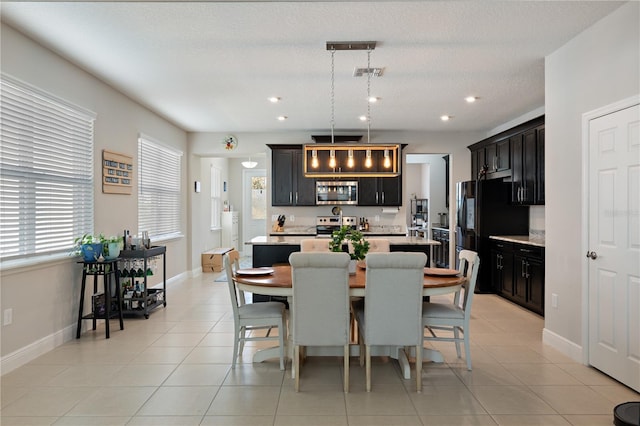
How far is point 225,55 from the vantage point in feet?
12.6

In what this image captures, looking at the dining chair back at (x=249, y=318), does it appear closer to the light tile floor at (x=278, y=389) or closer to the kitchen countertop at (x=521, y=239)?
the light tile floor at (x=278, y=389)

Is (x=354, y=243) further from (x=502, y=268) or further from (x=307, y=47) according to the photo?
(x=502, y=268)

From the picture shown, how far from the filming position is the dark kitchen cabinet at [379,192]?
7.62 m

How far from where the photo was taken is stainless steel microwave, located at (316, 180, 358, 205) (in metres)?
7.64

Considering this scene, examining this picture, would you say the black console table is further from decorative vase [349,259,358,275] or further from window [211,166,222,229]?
window [211,166,222,229]

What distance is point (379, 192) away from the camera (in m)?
7.64

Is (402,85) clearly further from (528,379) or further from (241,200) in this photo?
(241,200)

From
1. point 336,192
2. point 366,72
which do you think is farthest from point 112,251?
point 336,192

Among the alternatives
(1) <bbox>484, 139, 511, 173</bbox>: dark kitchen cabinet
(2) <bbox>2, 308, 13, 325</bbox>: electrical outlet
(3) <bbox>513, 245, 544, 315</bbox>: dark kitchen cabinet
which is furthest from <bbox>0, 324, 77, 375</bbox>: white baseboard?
(1) <bbox>484, 139, 511, 173</bbox>: dark kitchen cabinet

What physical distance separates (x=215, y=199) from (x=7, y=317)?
672 cm


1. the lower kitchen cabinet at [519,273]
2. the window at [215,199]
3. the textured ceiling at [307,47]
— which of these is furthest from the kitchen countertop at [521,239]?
the window at [215,199]

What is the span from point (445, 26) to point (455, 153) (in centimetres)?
471

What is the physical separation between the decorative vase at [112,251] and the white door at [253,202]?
6840 mm

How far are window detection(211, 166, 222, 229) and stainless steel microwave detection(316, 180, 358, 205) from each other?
3149 mm
